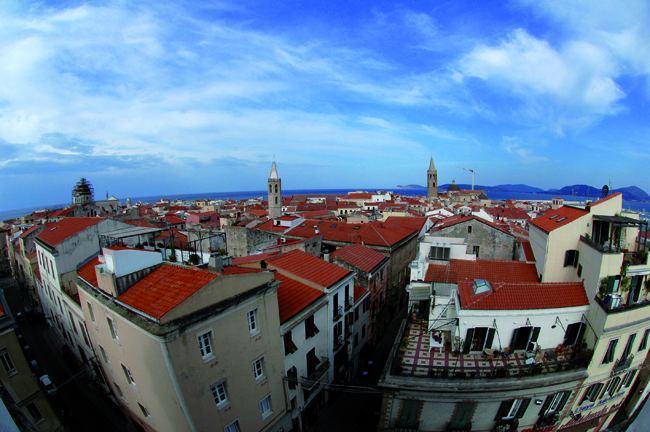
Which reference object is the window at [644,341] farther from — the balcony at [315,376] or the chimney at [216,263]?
the chimney at [216,263]

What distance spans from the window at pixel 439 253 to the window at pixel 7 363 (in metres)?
22.8

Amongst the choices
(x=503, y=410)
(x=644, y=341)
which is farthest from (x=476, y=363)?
(x=644, y=341)

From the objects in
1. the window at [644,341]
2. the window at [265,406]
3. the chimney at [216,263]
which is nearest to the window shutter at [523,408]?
the window at [644,341]

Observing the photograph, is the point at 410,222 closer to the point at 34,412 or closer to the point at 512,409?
the point at 512,409

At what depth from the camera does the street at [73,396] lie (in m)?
18.1

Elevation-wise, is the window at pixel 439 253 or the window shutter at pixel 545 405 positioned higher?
the window at pixel 439 253

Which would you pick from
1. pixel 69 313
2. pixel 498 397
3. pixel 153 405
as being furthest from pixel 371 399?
pixel 69 313

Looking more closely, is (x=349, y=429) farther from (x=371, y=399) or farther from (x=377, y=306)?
(x=377, y=306)

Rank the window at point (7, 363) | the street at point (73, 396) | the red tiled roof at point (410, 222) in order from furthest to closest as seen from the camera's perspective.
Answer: the red tiled roof at point (410, 222)
the street at point (73, 396)
the window at point (7, 363)

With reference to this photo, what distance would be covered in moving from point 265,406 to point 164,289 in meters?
7.77

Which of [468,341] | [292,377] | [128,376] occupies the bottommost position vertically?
[292,377]

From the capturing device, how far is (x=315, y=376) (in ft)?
55.9

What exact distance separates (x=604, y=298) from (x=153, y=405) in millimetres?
20568

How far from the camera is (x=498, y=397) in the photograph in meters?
13.2
